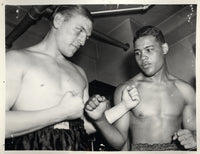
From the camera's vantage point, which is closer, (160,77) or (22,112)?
(22,112)

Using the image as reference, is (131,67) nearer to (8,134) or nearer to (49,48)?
(49,48)

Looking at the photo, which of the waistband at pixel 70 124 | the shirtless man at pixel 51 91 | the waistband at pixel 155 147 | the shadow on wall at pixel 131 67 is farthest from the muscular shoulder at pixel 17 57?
the waistband at pixel 155 147

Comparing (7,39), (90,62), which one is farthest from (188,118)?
(7,39)

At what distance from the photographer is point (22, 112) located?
2.64ft

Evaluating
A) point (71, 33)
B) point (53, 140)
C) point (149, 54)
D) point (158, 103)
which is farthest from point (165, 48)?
point (53, 140)

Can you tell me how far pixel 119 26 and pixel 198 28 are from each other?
25 centimetres

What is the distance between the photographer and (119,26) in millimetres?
940

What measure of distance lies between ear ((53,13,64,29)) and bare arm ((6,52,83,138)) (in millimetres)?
151

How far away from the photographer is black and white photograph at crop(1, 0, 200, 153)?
32.4 inches

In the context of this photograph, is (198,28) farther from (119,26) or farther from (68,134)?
(68,134)

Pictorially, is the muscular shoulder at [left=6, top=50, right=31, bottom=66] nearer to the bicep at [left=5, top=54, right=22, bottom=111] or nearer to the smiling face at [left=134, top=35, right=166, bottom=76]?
the bicep at [left=5, top=54, right=22, bottom=111]

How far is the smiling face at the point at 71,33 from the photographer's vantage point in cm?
89

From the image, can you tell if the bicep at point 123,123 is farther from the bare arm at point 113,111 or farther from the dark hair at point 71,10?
the dark hair at point 71,10

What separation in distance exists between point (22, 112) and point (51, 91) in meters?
0.10
